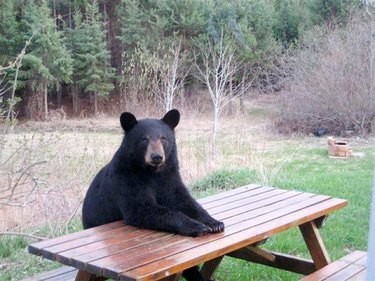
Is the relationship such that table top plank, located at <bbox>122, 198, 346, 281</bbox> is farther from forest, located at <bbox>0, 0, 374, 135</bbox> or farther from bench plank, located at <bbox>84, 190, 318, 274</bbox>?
forest, located at <bbox>0, 0, 374, 135</bbox>

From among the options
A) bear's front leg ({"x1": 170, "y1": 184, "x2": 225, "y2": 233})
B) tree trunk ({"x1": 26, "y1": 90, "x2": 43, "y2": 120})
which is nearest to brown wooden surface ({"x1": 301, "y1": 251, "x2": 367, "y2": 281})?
bear's front leg ({"x1": 170, "y1": 184, "x2": 225, "y2": 233})

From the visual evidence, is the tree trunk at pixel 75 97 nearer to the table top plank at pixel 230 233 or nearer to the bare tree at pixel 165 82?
the bare tree at pixel 165 82

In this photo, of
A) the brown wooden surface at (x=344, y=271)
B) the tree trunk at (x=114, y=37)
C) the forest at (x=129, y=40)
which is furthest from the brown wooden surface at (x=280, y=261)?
the tree trunk at (x=114, y=37)

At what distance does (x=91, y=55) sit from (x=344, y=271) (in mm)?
18989

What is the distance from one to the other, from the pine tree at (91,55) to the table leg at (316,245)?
59.4 ft

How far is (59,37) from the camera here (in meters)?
20.5

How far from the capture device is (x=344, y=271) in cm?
282

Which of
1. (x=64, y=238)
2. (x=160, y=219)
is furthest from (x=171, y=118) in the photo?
(x=64, y=238)

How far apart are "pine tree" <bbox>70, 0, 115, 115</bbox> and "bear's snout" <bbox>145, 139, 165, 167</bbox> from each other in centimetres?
1853

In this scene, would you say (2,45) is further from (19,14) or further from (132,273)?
(132,273)

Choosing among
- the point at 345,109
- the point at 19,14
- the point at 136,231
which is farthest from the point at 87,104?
the point at 136,231

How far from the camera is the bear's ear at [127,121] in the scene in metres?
2.64

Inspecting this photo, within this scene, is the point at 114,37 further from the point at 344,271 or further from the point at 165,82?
the point at 344,271

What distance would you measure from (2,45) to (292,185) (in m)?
15.9
